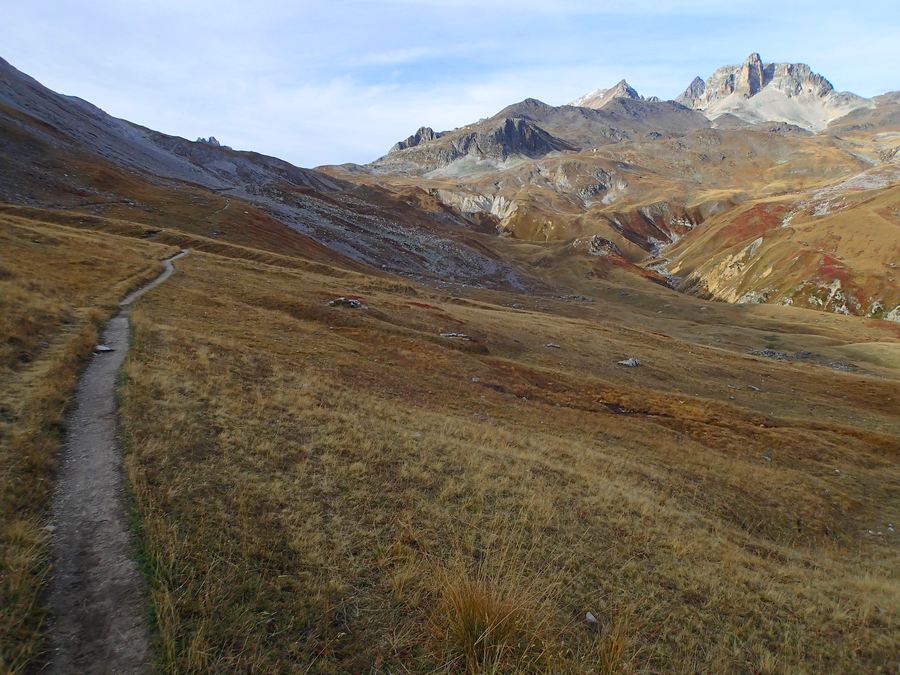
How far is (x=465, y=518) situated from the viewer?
10.8m

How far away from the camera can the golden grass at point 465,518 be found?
21.9 ft

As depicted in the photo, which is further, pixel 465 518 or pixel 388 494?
pixel 388 494

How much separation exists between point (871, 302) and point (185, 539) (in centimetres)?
15393

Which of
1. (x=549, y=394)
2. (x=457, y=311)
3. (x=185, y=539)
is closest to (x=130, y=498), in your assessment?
(x=185, y=539)

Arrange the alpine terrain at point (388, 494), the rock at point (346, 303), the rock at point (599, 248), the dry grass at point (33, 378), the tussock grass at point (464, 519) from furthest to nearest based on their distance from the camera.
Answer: the rock at point (599, 248), the rock at point (346, 303), the tussock grass at point (464, 519), the alpine terrain at point (388, 494), the dry grass at point (33, 378)

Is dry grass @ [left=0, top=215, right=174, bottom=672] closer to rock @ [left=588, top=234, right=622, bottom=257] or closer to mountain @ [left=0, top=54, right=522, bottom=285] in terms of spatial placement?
mountain @ [left=0, top=54, right=522, bottom=285]

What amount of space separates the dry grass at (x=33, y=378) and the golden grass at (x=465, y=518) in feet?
4.55

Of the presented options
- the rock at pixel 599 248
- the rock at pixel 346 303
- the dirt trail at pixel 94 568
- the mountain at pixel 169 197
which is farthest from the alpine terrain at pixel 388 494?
the rock at pixel 599 248

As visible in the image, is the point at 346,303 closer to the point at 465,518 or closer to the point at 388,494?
the point at 388,494

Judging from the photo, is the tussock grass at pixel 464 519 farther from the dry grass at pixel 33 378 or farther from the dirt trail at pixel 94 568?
the dry grass at pixel 33 378

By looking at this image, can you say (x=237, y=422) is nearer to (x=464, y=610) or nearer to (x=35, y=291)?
(x=464, y=610)

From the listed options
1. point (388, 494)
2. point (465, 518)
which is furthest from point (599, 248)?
point (388, 494)

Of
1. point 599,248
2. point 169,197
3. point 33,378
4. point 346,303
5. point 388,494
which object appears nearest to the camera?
point 388,494

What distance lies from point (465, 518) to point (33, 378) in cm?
1306
